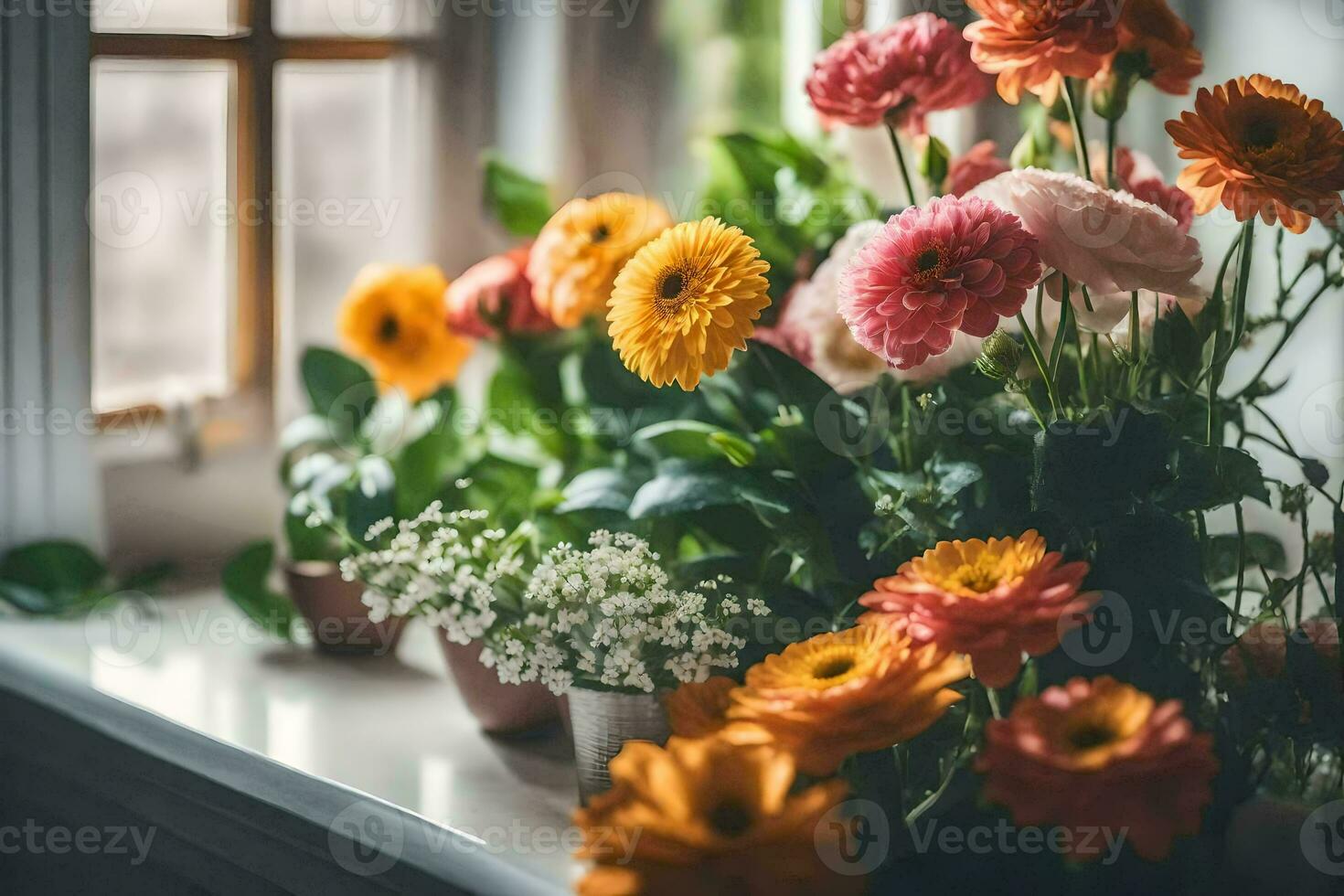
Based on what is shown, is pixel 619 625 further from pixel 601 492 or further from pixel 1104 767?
pixel 1104 767

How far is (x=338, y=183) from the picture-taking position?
4.77 feet

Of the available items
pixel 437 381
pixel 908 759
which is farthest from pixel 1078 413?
pixel 437 381

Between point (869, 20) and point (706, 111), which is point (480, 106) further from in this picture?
point (869, 20)

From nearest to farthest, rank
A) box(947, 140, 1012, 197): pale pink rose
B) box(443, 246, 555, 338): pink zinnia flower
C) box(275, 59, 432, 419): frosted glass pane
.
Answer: box(947, 140, 1012, 197): pale pink rose < box(443, 246, 555, 338): pink zinnia flower < box(275, 59, 432, 419): frosted glass pane

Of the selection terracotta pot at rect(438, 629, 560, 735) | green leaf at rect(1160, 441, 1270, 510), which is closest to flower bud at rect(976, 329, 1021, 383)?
green leaf at rect(1160, 441, 1270, 510)

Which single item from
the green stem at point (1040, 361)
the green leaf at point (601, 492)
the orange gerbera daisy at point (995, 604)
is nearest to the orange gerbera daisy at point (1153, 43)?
the green stem at point (1040, 361)

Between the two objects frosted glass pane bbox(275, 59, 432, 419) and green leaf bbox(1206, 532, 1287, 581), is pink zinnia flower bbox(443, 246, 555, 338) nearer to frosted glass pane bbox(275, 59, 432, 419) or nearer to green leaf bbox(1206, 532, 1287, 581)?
frosted glass pane bbox(275, 59, 432, 419)

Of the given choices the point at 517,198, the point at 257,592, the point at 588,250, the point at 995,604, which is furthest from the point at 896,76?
the point at 257,592

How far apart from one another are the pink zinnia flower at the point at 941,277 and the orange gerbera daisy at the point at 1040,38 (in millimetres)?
105

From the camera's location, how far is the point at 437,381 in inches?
51.5

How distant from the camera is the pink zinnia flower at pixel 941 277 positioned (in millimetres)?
676

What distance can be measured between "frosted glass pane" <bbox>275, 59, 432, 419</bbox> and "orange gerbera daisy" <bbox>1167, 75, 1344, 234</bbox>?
3.08ft

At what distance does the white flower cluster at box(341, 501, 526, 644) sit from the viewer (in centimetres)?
94

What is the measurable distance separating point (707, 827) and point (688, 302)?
296 mm
